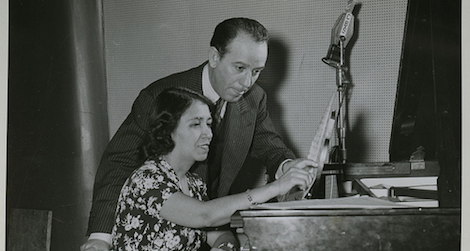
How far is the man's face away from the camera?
182 cm

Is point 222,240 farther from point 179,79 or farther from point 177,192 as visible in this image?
point 179,79

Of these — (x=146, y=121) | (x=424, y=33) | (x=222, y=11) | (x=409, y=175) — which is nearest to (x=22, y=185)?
(x=146, y=121)

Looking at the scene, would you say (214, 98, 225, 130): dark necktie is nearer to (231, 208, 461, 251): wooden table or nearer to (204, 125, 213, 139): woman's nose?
(204, 125, 213, 139): woman's nose

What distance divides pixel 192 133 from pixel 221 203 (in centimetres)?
37

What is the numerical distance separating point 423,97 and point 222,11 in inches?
33.4

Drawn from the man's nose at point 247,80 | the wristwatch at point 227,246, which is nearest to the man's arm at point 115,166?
the man's nose at point 247,80

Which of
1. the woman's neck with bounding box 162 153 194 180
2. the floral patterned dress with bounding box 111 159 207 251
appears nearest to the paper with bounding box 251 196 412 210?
the floral patterned dress with bounding box 111 159 207 251

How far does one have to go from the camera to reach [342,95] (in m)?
2.07

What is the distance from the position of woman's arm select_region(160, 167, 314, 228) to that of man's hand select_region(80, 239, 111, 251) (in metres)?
0.55

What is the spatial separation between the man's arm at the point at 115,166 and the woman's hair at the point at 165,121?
0.12 m

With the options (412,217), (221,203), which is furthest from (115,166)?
(412,217)

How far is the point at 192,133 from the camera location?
1643 mm

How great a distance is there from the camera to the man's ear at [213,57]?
74.4 inches

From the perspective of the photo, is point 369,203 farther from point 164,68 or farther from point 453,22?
point 164,68
